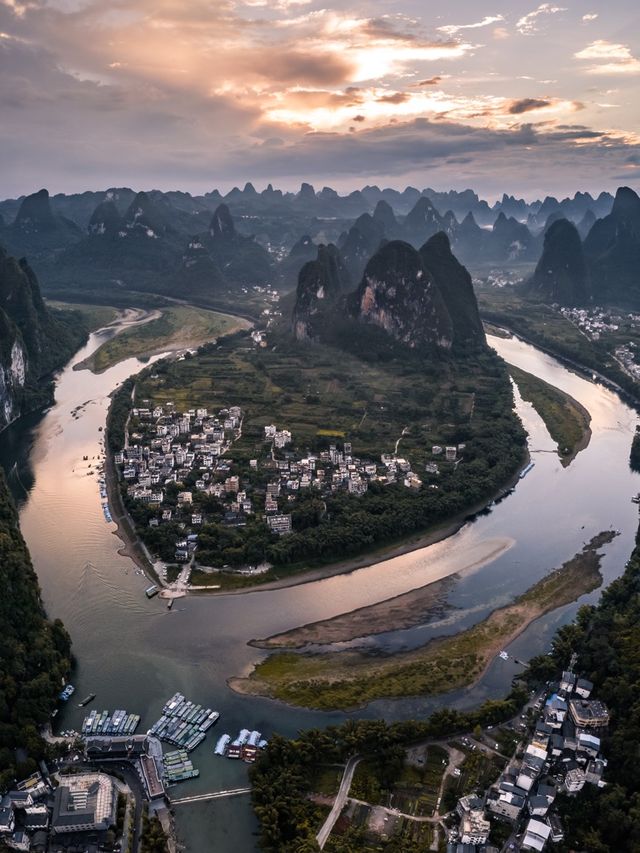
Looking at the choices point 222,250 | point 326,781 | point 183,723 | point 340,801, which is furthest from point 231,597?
point 222,250

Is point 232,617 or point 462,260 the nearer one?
point 232,617

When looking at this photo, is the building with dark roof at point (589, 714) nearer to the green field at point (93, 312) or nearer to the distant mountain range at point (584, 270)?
the green field at point (93, 312)

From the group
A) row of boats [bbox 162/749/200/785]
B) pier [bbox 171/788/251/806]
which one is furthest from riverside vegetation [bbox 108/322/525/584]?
pier [bbox 171/788/251/806]

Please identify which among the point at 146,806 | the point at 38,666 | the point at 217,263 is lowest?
the point at 146,806

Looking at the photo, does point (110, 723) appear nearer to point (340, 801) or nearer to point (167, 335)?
point (340, 801)

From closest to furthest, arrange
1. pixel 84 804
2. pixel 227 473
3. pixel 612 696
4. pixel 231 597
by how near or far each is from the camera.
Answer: pixel 84 804 → pixel 612 696 → pixel 231 597 → pixel 227 473

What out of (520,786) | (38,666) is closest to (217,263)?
(38,666)

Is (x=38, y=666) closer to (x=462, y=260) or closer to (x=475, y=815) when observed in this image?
(x=475, y=815)
